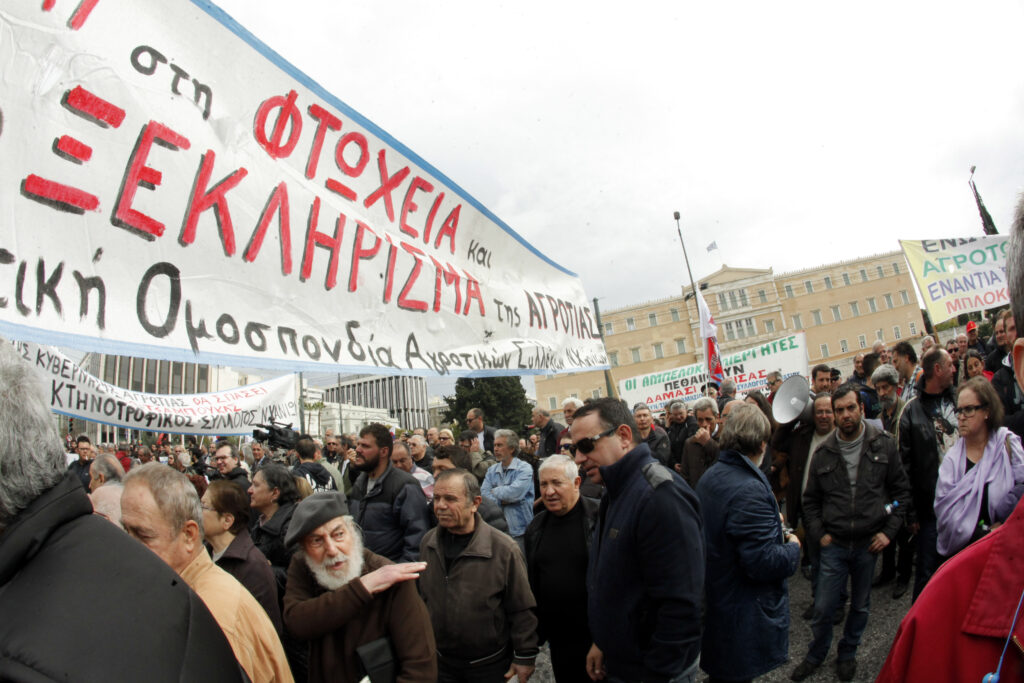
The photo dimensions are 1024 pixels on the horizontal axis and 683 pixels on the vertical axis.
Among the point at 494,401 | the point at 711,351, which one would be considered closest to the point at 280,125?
the point at 711,351

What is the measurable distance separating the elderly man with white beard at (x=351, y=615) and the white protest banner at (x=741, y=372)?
1258 cm

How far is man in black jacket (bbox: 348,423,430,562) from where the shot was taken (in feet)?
14.7

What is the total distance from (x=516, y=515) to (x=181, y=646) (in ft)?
16.2

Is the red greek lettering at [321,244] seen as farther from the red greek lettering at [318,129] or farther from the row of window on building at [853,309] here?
the row of window on building at [853,309]

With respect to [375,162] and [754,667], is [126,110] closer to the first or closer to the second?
[375,162]

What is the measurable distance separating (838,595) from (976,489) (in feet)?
4.32

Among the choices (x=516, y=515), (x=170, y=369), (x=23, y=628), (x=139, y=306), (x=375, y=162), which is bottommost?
(x=516, y=515)

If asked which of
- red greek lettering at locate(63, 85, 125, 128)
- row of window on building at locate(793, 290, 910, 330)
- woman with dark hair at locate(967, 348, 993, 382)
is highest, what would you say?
row of window on building at locate(793, 290, 910, 330)

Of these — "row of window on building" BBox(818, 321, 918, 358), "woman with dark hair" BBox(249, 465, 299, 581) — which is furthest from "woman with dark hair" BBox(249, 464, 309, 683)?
"row of window on building" BBox(818, 321, 918, 358)

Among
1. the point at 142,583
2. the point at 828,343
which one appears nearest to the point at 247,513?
the point at 142,583

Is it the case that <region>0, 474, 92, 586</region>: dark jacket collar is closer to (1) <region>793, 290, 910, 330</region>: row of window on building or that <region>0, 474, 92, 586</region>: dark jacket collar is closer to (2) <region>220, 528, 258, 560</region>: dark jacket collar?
(2) <region>220, 528, 258, 560</region>: dark jacket collar

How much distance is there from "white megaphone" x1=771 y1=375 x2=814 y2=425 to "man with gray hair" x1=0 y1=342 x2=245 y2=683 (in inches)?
223

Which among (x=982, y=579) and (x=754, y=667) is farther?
(x=754, y=667)

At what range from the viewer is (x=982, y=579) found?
97 centimetres
